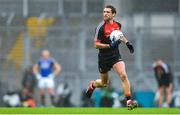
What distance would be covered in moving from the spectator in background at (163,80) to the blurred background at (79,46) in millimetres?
344

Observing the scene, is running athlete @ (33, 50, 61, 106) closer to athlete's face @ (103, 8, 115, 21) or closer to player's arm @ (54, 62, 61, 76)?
player's arm @ (54, 62, 61, 76)

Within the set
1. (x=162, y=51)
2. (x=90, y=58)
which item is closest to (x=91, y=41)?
(x=90, y=58)

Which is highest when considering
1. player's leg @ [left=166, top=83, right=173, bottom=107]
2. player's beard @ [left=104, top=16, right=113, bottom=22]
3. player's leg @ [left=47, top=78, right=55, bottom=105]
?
player's beard @ [left=104, top=16, right=113, bottom=22]

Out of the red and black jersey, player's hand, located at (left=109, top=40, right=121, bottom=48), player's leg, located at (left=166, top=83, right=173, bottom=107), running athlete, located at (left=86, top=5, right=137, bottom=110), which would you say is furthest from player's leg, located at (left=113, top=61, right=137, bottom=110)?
player's leg, located at (left=166, top=83, right=173, bottom=107)

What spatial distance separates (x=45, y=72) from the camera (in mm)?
25156

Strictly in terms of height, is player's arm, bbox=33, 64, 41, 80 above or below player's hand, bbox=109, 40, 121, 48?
below

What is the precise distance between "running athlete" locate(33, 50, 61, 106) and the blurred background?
0.66m

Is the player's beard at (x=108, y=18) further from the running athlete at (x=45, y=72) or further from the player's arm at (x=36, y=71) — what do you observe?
the player's arm at (x=36, y=71)

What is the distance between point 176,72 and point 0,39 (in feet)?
18.9

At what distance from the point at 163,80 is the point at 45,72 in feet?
11.8

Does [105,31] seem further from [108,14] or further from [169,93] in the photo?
[169,93]

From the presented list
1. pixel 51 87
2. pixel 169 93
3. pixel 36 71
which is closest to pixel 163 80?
pixel 169 93

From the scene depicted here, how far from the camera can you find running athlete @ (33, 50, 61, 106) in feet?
82.3

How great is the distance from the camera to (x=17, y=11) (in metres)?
27.7
